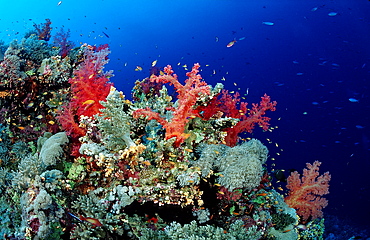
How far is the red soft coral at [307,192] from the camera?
7.84 metres

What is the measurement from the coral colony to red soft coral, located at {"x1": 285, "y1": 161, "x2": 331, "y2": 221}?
2482 millimetres

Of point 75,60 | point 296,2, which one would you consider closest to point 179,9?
point 296,2

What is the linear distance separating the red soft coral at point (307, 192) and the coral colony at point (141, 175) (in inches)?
97.7

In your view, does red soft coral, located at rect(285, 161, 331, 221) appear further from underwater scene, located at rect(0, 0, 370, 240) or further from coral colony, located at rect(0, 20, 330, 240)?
coral colony, located at rect(0, 20, 330, 240)

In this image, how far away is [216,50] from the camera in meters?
82.0

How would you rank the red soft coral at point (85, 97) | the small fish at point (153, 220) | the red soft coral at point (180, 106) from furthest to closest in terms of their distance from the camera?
the red soft coral at point (85, 97) → the red soft coral at point (180, 106) → the small fish at point (153, 220)

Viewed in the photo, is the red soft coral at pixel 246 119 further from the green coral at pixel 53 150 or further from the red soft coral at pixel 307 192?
the green coral at pixel 53 150

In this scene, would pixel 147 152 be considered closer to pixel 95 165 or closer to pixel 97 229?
pixel 95 165

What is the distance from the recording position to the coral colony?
375 cm

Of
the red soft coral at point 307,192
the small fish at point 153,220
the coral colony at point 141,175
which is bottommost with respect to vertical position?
the small fish at point 153,220

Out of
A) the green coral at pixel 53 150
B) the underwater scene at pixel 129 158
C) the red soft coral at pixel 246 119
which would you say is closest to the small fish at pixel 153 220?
the underwater scene at pixel 129 158

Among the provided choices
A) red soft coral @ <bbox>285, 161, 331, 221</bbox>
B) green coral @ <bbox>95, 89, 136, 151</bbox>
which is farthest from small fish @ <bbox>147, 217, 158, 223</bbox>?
red soft coral @ <bbox>285, 161, 331, 221</bbox>

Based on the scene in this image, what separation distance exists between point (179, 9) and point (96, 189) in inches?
3569

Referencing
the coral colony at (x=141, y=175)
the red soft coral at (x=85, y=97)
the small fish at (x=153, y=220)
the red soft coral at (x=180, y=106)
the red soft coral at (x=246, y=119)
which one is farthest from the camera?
the red soft coral at (x=246, y=119)
